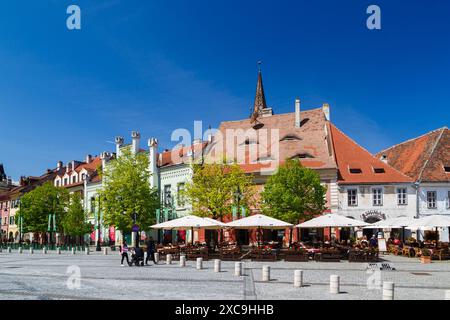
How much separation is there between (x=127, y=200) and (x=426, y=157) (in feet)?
87.4

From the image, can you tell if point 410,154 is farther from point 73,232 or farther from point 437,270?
point 73,232

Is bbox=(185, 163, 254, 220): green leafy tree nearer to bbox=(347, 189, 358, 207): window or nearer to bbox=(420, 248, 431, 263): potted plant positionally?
bbox=(347, 189, 358, 207): window

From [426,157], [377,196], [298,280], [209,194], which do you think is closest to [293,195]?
[209,194]

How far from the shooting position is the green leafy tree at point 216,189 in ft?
132

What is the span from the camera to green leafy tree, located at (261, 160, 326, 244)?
122ft

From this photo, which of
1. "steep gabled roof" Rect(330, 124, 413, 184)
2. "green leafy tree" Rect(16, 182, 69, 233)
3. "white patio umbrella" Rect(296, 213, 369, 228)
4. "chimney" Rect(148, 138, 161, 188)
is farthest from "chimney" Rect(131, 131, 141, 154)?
"white patio umbrella" Rect(296, 213, 369, 228)

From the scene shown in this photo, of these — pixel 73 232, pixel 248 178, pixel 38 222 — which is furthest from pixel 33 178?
pixel 248 178

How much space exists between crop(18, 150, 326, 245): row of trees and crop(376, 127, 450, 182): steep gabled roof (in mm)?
10249

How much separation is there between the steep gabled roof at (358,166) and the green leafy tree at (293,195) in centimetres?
523

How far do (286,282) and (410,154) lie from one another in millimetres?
34402

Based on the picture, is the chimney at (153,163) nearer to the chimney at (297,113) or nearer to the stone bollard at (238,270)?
the chimney at (297,113)

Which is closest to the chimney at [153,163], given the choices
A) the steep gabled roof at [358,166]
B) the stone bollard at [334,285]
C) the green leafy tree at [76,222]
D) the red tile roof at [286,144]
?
the red tile roof at [286,144]

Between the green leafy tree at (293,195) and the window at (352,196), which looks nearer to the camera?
the green leafy tree at (293,195)

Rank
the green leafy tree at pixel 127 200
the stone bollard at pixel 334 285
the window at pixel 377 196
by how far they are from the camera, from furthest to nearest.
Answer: the green leafy tree at pixel 127 200
the window at pixel 377 196
the stone bollard at pixel 334 285
